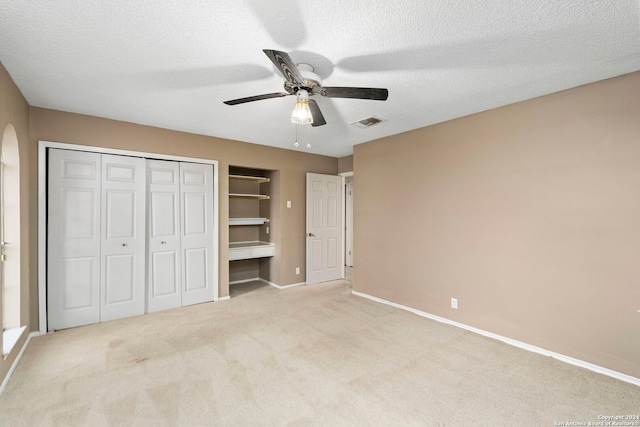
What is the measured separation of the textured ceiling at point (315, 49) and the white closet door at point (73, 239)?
68cm

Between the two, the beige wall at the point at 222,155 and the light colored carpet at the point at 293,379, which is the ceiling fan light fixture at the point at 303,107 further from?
the beige wall at the point at 222,155

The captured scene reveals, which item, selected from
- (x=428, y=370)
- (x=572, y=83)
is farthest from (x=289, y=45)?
(x=428, y=370)

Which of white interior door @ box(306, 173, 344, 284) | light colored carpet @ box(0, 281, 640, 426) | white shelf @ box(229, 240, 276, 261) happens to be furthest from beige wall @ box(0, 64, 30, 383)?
white interior door @ box(306, 173, 344, 284)

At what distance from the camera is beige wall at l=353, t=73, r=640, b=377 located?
2.31 meters

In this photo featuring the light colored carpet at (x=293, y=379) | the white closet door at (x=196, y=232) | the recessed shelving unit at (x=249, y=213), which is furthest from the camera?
the recessed shelving unit at (x=249, y=213)

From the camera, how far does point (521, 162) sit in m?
2.84

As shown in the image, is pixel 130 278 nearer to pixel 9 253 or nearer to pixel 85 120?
pixel 9 253

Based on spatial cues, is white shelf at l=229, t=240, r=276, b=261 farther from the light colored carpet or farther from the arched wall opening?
the arched wall opening

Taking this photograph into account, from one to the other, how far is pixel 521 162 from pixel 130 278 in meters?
4.67

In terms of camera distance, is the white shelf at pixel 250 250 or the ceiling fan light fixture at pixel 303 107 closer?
the ceiling fan light fixture at pixel 303 107

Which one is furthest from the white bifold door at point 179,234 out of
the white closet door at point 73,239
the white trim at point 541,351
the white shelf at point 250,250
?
the white trim at point 541,351

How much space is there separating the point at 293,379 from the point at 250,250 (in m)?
2.78

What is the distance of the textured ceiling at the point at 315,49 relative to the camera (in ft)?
5.26

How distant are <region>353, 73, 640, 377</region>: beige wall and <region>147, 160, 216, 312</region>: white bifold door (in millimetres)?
2737
